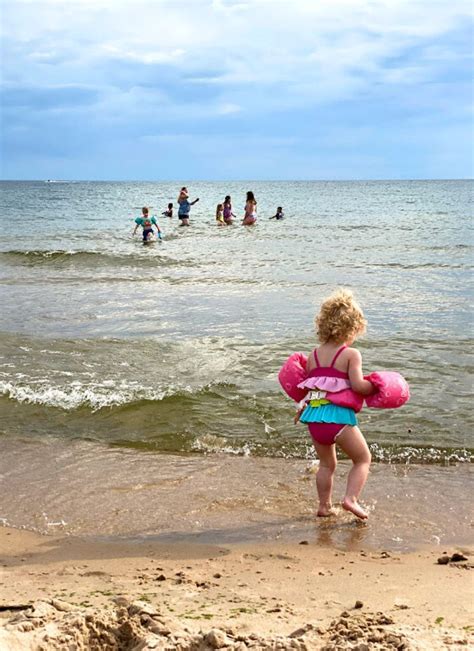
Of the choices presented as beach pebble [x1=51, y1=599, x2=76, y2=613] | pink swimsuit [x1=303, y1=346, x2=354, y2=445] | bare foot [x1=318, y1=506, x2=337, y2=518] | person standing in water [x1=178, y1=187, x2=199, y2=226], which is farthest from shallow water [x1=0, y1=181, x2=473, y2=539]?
person standing in water [x1=178, y1=187, x2=199, y2=226]

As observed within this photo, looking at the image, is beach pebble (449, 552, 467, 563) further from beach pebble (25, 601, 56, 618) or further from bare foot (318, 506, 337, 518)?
beach pebble (25, 601, 56, 618)

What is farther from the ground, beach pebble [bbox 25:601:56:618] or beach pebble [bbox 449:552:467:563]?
beach pebble [bbox 25:601:56:618]

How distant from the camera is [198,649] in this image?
279 cm

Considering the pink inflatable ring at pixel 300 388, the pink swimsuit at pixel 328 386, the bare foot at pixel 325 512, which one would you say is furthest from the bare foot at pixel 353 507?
the pink inflatable ring at pixel 300 388

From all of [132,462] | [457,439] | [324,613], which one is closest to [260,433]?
[132,462]

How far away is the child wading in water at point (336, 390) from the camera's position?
4.74m

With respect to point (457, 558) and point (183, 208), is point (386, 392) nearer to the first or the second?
point (457, 558)

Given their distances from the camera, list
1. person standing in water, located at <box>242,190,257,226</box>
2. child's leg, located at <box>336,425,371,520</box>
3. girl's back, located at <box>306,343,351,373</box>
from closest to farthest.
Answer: child's leg, located at <box>336,425,371,520</box> < girl's back, located at <box>306,343,351,373</box> < person standing in water, located at <box>242,190,257,226</box>

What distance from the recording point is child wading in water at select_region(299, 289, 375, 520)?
187 inches

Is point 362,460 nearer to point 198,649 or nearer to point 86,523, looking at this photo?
point 86,523

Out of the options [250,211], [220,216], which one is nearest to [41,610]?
[250,211]

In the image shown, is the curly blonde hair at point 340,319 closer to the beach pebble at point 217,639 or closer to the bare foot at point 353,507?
the bare foot at point 353,507

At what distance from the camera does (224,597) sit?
3.40m

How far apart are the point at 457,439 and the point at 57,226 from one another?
32.7 metres
